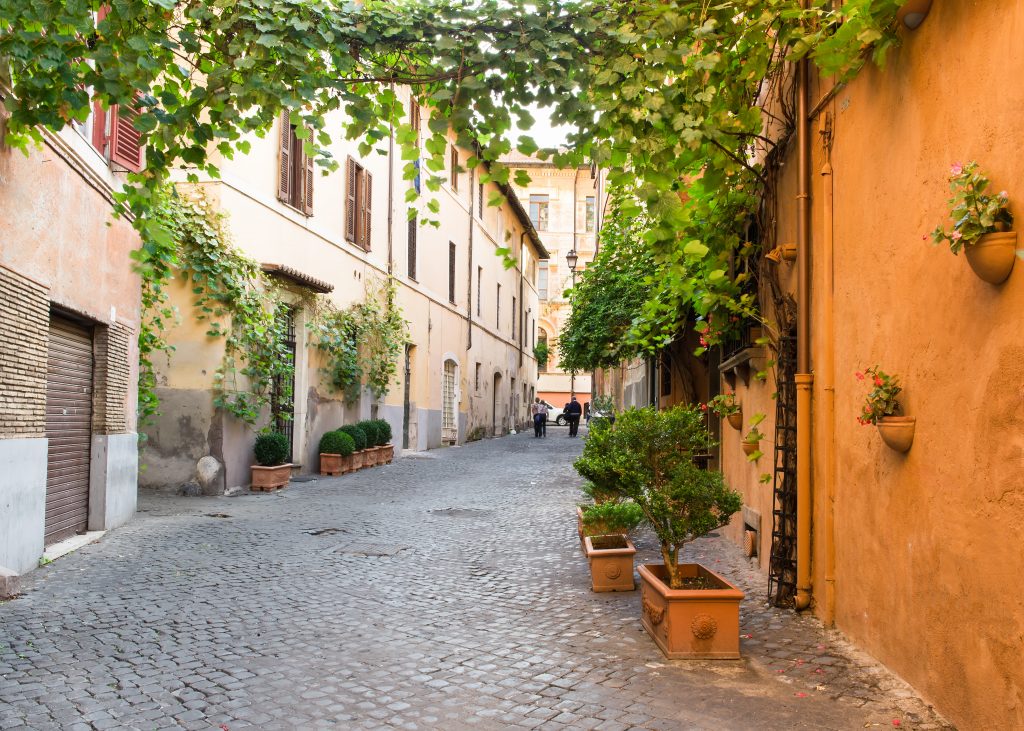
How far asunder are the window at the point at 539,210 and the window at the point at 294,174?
35157 millimetres

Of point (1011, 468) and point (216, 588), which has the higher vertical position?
point (1011, 468)

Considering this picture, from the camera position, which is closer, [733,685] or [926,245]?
[926,245]

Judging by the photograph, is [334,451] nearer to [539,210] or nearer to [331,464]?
[331,464]

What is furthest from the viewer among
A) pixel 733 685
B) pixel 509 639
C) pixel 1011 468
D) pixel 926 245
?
pixel 509 639

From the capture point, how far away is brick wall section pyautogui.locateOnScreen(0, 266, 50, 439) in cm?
613

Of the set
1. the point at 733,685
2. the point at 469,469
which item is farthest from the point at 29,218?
the point at 469,469

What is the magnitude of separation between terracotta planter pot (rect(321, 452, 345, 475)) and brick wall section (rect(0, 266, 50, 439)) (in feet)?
26.0

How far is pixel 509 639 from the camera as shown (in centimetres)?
499

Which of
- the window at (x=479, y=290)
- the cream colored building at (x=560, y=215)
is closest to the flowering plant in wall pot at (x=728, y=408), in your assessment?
the window at (x=479, y=290)

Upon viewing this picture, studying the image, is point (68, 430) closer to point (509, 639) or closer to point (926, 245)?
point (509, 639)

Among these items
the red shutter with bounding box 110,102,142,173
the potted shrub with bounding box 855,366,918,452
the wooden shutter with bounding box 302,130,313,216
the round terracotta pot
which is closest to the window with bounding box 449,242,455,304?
the wooden shutter with bounding box 302,130,313,216

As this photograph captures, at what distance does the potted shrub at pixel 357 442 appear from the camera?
1550 centimetres

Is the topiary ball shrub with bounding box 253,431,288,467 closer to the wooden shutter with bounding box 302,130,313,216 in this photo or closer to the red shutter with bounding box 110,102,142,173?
the wooden shutter with bounding box 302,130,313,216

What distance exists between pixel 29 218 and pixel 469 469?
11052 mm
